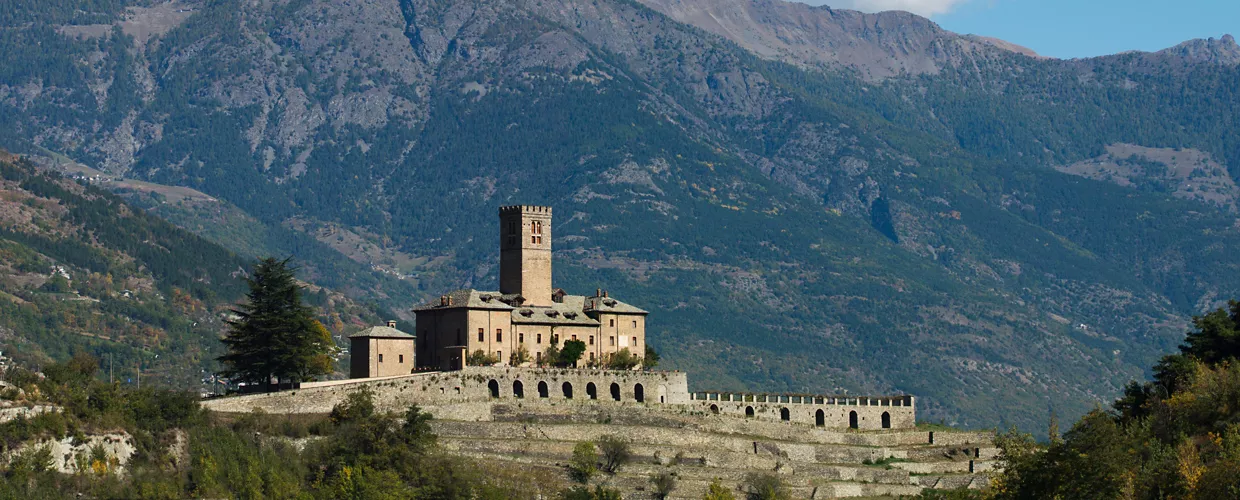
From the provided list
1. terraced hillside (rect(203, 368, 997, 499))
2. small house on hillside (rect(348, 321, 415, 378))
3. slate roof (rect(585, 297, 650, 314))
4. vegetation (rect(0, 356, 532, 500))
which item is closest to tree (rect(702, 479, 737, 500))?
terraced hillside (rect(203, 368, 997, 499))

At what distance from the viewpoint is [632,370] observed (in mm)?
141875

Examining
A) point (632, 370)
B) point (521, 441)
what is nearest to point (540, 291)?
point (632, 370)

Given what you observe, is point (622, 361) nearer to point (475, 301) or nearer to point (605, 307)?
point (605, 307)

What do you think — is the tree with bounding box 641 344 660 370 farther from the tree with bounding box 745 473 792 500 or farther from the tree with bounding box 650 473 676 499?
the tree with bounding box 650 473 676 499

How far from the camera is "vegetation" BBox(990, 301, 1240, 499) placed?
98062 mm

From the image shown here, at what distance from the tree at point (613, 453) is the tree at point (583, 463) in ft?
2.29

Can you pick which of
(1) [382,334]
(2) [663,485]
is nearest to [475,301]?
(1) [382,334]

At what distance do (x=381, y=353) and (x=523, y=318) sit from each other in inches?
417

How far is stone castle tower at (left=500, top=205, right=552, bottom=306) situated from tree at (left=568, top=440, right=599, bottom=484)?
21416 millimetres

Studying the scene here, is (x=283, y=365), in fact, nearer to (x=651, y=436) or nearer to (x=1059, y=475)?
(x=651, y=436)

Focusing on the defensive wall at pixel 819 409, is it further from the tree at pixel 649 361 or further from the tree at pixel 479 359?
the tree at pixel 479 359

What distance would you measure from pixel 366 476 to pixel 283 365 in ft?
53.4

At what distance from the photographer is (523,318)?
144 metres

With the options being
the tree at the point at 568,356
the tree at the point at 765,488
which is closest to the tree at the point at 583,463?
the tree at the point at 765,488
